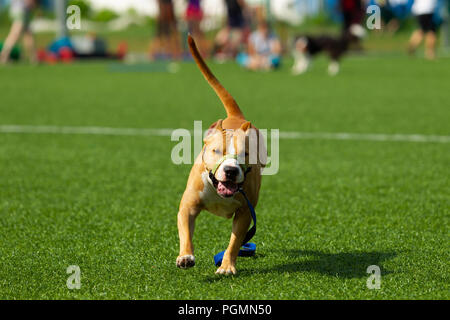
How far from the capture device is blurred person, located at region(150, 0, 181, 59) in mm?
18938

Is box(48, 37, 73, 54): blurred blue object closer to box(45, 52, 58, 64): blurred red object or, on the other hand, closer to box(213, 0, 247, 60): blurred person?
box(45, 52, 58, 64): blurred red object

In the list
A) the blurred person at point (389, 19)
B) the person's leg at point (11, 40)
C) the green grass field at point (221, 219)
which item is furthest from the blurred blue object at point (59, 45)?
the blurred person at point (389, 19)

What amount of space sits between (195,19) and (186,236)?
17149mm

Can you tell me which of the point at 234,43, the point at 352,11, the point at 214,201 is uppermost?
the point at 214,201

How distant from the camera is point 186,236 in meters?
3.02

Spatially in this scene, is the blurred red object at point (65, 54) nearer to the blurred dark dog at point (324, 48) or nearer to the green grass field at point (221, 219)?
the blurred dark dog at point (324, 48)

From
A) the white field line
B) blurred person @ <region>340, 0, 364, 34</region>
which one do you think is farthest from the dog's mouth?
blurred person @ <region>340, 0, 364, 34</region>

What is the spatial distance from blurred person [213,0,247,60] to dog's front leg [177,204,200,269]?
1667cm

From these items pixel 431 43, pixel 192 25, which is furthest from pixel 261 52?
pixel 431 43

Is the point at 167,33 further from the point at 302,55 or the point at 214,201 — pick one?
the point at 214,201

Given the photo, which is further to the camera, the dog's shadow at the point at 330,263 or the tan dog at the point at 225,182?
the dog's shadow at the point at 330,263

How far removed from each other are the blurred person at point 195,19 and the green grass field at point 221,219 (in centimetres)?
1028

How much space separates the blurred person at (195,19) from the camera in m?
19.6
